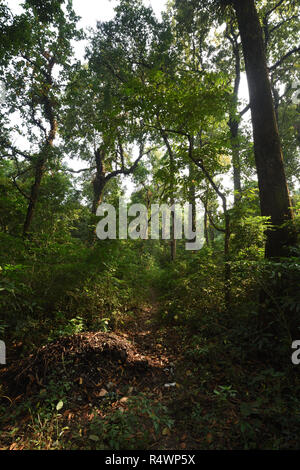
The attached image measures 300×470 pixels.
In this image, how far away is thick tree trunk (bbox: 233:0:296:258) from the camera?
12.3 ft

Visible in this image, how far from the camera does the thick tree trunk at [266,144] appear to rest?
3740mm

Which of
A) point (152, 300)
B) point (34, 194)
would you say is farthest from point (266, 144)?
point (34, 194)

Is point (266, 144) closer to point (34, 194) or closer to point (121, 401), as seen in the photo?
point (121, 401)

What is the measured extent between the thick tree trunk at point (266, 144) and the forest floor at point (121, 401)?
2.14 meters

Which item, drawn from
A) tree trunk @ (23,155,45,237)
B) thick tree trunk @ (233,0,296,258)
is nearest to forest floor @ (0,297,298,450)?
thick tree trunk @ (233,0,296,258)

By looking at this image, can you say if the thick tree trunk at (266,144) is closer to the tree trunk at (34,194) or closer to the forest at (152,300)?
the forest at (152,300)

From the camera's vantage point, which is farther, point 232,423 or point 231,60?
point 231,60

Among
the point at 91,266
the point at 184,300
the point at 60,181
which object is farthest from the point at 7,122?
the point at 184,300

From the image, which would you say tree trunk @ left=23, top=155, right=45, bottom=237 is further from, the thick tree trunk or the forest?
the thick tree trunk

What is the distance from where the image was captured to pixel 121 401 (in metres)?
2.67

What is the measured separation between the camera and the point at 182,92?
4.70 m

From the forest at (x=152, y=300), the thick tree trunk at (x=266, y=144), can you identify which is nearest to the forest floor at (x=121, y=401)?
the forest at (x=152, y=300)
